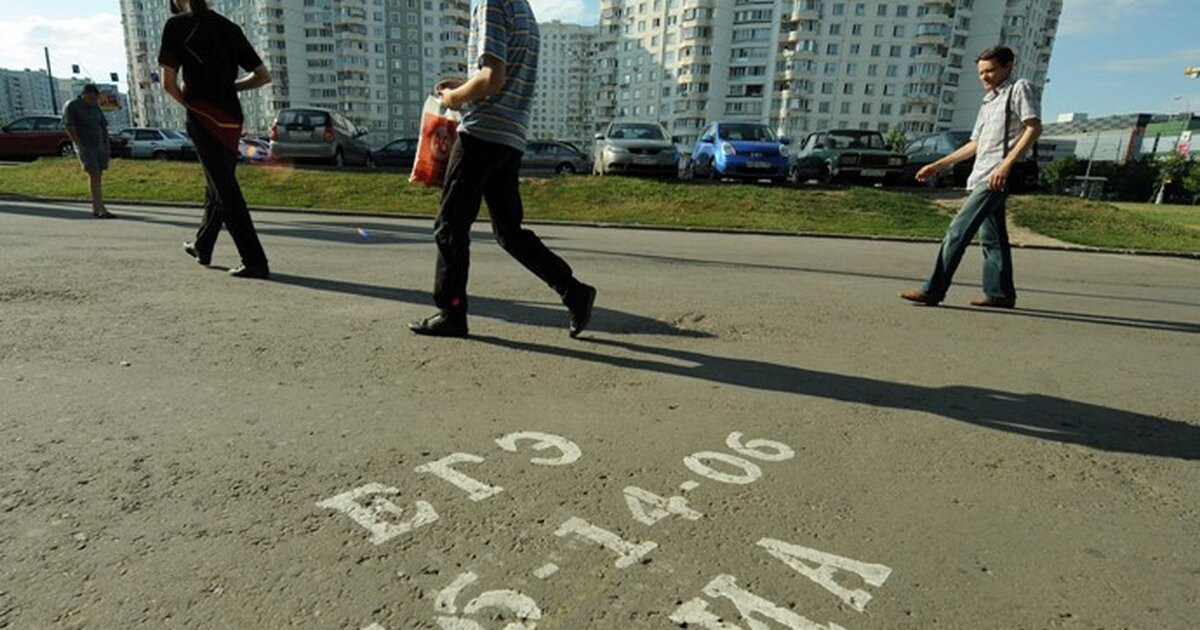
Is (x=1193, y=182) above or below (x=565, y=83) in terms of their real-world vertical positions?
below

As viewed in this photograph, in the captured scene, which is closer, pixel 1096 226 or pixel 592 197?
pixel 1096 226

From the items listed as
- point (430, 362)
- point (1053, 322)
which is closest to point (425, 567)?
point (430, 362)

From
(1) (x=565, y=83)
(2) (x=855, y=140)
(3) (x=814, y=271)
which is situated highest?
(1) (x=565, y=83)

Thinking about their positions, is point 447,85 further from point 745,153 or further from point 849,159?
point 849,159

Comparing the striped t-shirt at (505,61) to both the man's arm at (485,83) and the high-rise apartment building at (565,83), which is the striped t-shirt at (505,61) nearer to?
the man's arm at (485,83)

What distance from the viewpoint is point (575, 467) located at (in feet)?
8.46

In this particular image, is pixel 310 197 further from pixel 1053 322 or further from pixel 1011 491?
pixel 1011 491

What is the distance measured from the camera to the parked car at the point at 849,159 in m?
19.2

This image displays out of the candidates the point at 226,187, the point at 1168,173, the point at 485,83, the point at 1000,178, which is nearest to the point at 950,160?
the point at 1000,178

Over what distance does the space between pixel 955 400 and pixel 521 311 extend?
9.68 ft

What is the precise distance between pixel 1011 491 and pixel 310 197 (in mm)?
14483

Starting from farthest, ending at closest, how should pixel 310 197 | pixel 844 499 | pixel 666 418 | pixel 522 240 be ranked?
pixel 310 197, pixel 522 240, pixel 666 418, pixel 844 499

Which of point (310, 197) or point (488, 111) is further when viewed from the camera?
point (310, 197)

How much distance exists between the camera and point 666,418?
313 cm
